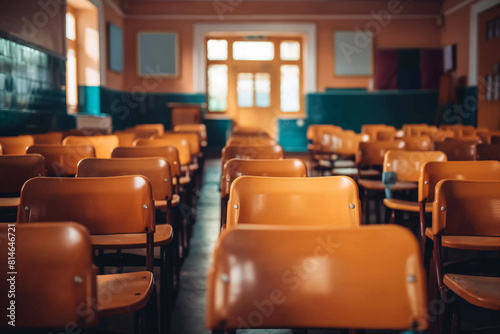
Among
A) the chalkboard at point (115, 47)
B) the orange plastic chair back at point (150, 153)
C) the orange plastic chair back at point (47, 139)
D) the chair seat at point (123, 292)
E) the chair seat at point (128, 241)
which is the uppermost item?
the chalkboard at point (115, 47)

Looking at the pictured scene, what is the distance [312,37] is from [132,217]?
12.0m

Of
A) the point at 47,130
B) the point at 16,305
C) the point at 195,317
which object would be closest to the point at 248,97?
the point at 47,130

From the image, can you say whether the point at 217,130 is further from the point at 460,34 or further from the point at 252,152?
the point at 252,152

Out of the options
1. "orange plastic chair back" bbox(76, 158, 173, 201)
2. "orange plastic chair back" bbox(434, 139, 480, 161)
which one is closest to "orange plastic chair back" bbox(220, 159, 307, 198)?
"orange plastic chair back" bbox(76, 158, 173, 201)

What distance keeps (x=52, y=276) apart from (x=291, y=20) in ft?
41.7

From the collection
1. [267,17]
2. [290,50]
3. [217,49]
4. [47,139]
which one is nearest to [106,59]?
[217,49]

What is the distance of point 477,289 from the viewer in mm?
1818

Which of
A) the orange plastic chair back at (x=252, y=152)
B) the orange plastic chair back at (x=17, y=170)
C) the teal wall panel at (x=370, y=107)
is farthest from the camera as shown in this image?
the teal wall panel at (x=370, y=107)

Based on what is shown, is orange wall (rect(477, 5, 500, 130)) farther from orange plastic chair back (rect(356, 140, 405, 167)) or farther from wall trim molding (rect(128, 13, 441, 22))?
orange plastic chair back (rect(356, 140, 405, 167))

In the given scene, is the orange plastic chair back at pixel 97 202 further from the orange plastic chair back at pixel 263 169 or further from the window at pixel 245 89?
the window at pixel 245 89

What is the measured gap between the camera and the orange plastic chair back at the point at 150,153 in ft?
11.7

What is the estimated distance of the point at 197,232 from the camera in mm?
4605

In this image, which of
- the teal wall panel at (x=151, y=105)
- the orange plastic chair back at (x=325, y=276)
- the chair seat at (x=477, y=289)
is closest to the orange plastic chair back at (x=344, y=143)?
the chair seat at (x=477, y=289)

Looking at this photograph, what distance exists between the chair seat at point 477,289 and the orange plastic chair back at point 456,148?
2.63 m
